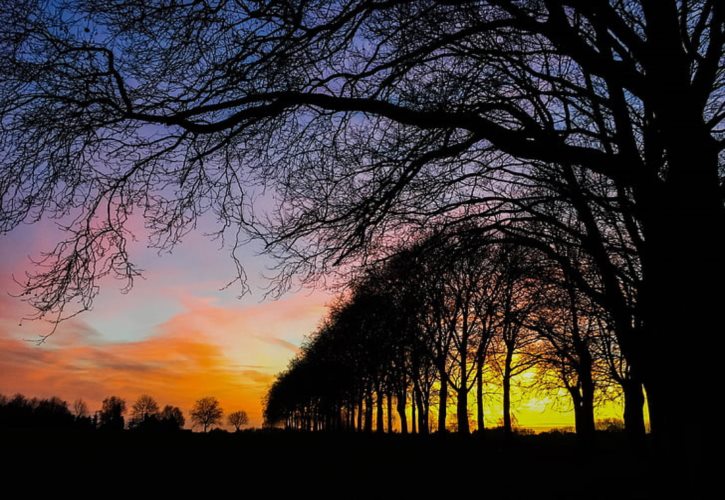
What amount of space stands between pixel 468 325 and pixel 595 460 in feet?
31.2

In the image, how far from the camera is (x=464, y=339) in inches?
1029

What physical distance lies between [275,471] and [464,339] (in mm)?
17222

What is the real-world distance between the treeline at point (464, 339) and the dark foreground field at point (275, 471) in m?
2.67

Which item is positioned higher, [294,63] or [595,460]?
Result: [294,63]

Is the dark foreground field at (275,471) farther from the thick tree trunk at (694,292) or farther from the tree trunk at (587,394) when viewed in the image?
the tree trunk at (587,394)

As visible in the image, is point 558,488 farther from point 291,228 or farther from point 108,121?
point 108,121

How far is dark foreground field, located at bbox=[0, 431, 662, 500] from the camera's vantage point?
8.20 meters

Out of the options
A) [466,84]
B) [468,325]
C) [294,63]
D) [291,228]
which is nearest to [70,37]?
[294,63]

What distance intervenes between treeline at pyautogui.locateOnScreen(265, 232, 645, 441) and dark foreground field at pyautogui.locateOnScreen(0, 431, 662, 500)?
267 centimetres

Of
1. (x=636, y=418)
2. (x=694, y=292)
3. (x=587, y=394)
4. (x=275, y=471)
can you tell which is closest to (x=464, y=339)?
(x=587, y=394)

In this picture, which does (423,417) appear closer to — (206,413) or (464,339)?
(464,339)

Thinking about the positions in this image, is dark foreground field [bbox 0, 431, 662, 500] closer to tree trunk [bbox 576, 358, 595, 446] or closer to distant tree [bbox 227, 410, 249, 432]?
tree trunk [bbox 576, 358, 595, 446]

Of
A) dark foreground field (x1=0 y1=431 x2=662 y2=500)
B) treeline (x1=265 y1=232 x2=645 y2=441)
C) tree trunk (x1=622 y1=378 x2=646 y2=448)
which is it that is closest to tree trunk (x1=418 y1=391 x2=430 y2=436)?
treeline (x1=265 y1=232 x2=645 y2=441)

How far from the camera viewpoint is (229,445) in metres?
13.3
